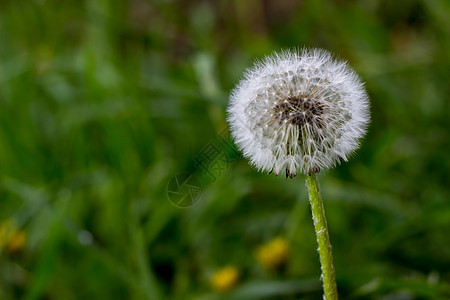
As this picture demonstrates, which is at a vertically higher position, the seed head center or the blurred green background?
the blurred green background

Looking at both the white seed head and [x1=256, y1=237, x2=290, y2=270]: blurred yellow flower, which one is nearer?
the white seed head

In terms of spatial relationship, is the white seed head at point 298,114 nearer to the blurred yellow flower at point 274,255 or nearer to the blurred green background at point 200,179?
the blurred green background at point 200,179

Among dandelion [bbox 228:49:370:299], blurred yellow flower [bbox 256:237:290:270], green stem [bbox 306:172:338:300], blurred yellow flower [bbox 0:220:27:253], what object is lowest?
green stem [bbox 306:172:338:300]

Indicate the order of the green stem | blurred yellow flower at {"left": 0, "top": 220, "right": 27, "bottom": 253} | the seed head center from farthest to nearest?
blurred yellow flower at {"left": 0, "top": 220, "right": 27, "bottom": 253} → the seed head center → the green stem

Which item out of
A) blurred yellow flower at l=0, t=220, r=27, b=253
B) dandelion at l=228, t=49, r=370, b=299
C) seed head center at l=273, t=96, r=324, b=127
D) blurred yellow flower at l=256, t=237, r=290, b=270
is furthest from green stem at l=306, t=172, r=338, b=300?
blurred yellow flower at l=0, t=220, r=27, b=253

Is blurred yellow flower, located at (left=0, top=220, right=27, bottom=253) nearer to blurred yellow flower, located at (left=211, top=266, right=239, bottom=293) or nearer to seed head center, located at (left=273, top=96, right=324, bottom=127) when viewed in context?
blurred yellow flower, located at (left=211, top=266, right=239, bottom=293)

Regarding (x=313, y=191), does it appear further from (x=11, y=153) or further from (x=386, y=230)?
(x=11, y=153)

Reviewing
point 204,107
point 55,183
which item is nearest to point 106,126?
point 55,183

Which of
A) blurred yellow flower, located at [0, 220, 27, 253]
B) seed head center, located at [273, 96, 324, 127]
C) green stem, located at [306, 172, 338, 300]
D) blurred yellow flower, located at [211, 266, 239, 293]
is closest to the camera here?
green stem, located at [306, 172, 338, 300]

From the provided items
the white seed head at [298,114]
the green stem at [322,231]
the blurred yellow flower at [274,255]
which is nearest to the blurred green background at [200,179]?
the blurred yellow flower at [274,255]
